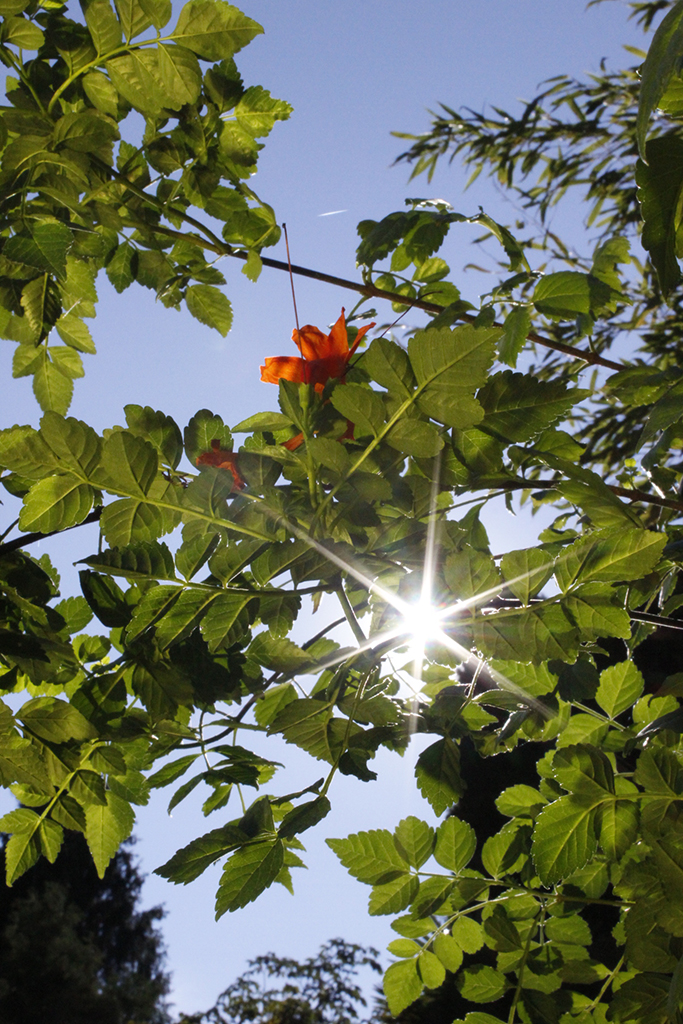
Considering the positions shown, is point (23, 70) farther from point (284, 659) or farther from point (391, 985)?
point (391, 985)

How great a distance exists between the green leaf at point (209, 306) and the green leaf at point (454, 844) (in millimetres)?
787

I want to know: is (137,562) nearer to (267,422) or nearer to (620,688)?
(267,422)

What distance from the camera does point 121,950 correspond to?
15344mm

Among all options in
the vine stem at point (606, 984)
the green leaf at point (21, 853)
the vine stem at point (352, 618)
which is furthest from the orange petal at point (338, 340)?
the vine stem at point (606, 984)

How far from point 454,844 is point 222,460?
1.79ft

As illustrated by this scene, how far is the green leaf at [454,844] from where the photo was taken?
851mm

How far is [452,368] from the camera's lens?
52 cm

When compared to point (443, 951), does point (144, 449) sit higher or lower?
higher

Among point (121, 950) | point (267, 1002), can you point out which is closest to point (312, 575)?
point (267, 1002)

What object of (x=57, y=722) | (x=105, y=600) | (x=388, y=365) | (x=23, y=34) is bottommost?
(x=57, y=722)

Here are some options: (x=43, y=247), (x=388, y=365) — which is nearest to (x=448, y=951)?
(x=388, y=365)

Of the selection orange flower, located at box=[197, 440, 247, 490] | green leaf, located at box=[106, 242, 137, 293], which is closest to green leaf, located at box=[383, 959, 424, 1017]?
orange flower, located at box=[197, 440, 247, 490]

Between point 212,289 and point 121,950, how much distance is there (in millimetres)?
17800

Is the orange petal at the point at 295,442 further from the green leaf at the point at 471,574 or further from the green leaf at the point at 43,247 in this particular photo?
the green leaf at the point at 43,247
